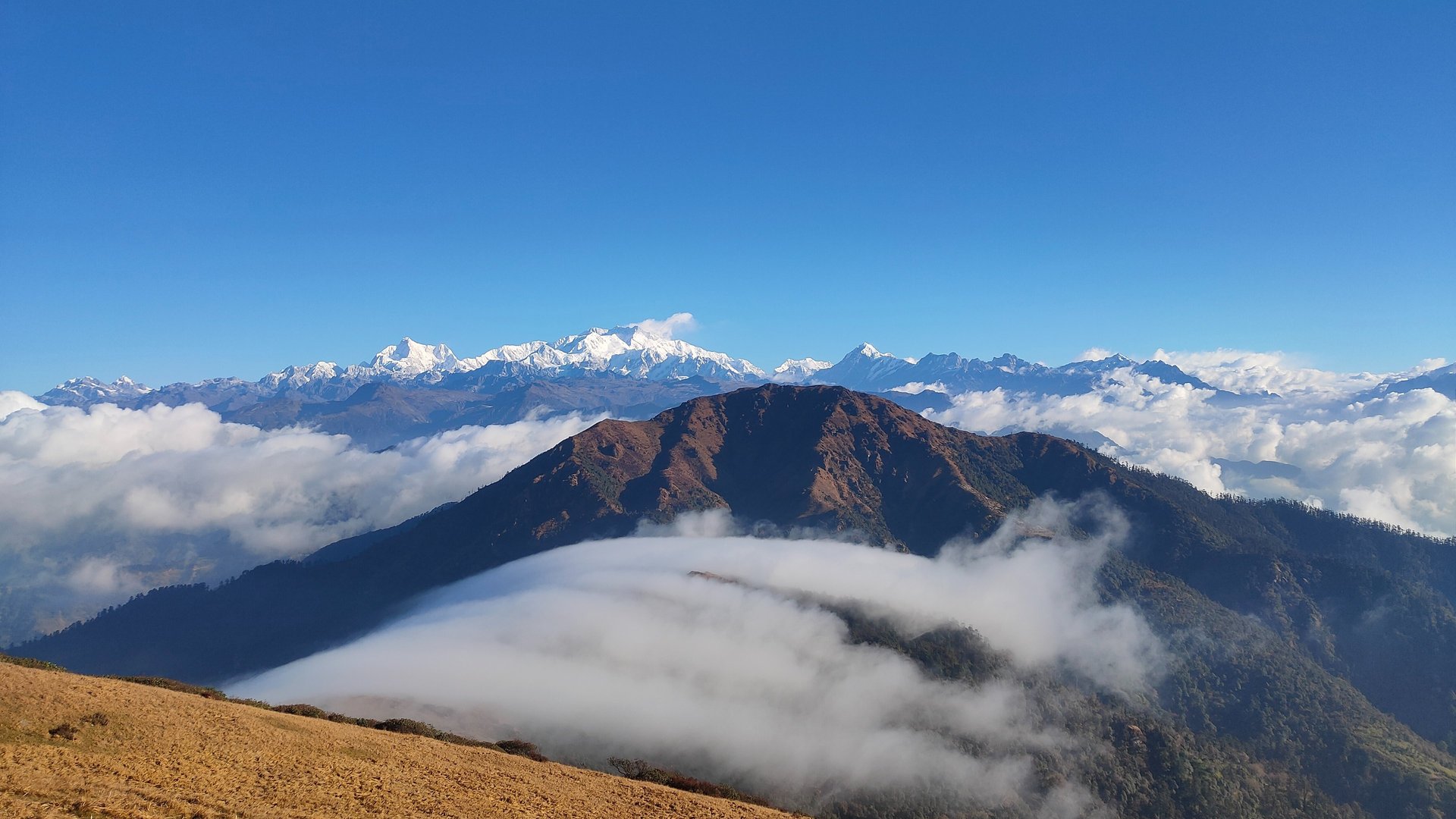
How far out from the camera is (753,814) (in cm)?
6644

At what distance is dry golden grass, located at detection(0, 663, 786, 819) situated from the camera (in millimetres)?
42875

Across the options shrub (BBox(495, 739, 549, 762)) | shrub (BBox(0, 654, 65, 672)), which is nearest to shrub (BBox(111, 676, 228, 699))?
shrub (BBox(0, 654, 65, 672))

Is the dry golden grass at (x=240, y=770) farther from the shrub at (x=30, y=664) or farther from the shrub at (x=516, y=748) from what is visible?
the shrub at (x=516, y=748)

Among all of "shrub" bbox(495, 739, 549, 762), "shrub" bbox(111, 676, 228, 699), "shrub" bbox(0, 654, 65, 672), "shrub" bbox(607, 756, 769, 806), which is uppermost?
"shrub" bbox(0, 654, 65, 672)

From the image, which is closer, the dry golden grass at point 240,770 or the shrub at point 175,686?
the dry golden grass at point 240,770

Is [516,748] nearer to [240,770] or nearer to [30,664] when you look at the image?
[240,770]

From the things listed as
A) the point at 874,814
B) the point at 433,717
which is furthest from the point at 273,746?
the point at 874,814

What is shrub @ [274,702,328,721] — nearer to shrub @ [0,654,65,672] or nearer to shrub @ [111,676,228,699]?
shrub @ [111,676,228,699]

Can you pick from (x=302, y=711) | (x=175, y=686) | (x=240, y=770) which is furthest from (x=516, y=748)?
(x=240, y=770)

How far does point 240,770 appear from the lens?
51562 mm

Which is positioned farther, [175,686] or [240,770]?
[175,686]

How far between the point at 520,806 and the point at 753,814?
2309 cm

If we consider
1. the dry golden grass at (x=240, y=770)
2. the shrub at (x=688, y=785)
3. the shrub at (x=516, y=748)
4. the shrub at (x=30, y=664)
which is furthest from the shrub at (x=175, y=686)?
the shrub at (x=688, y=785)

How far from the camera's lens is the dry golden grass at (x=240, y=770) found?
1688 inches
